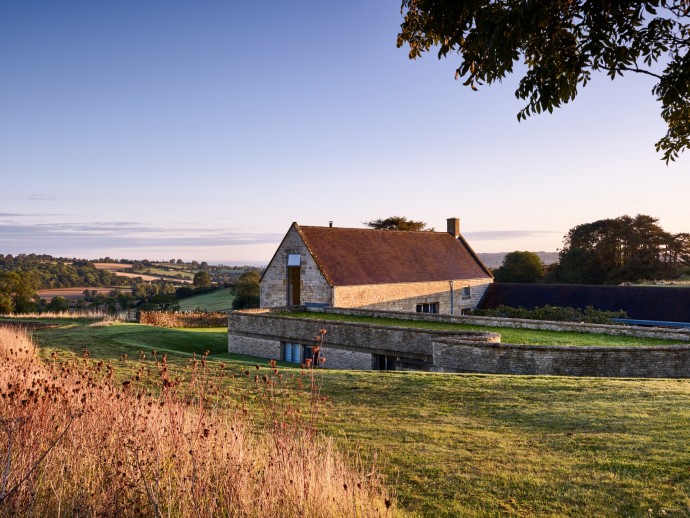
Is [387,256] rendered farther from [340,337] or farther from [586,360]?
[586,360]

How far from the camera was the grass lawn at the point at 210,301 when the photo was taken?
63.0 meters

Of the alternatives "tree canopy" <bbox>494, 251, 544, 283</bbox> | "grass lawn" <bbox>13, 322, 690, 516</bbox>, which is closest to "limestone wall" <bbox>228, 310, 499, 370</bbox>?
"grass lawn" <bbox>13, 322, 690, 516</bbox>

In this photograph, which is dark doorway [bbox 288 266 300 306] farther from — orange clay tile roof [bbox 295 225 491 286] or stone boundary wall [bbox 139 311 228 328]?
stone boundary wall [bbox 139 311 228 328]

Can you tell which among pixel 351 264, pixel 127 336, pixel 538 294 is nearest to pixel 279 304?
pixel 351 264

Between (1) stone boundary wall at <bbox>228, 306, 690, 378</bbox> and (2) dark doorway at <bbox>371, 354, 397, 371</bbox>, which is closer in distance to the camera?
(1) stone boundary wall at <bbox>228, 306, 690, 378</bbox>

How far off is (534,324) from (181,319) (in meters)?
26.5

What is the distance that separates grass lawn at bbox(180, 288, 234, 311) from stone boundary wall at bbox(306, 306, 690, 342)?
1402 inches

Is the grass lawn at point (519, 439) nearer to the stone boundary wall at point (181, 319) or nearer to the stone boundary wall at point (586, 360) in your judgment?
the stone boundary wall at point (586, 360)

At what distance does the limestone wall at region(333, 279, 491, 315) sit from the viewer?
30.6m

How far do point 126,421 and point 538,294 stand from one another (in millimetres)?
32853

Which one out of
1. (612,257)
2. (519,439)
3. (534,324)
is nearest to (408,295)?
(534,324)

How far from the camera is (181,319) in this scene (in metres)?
40.2

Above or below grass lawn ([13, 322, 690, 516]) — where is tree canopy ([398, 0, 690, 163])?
above

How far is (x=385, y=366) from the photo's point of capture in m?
21.2
